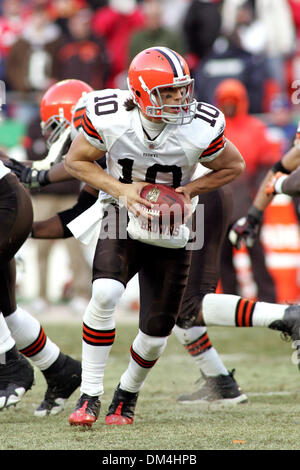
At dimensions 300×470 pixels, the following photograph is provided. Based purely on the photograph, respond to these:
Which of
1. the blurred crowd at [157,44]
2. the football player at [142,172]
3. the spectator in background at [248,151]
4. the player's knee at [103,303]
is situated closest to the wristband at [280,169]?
the football player at [142,172]

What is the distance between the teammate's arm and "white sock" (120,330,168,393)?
28.0 inches

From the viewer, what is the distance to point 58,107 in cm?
507

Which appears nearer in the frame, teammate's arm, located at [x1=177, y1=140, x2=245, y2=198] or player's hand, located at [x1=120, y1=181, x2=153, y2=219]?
player's hand, located at [x1=120, y1=181, x2=153, y2=219]

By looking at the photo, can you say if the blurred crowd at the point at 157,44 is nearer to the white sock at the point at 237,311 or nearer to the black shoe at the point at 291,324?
the white sock at the point at 237,311

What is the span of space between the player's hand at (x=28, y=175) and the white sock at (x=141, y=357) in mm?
1019

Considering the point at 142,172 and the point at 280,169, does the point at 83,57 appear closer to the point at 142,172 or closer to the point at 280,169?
the point at 280,169

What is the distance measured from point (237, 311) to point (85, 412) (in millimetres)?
914

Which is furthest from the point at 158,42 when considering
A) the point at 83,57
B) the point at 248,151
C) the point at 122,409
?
the point at 122,409

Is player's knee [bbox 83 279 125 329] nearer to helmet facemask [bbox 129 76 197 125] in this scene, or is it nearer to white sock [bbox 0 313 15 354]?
white sock [bbox 0 313 15 354]

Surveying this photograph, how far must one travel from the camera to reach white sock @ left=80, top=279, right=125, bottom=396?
13.1ft

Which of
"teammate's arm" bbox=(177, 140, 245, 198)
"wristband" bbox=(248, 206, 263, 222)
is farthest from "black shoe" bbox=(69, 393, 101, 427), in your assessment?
"wristband" bbox=(248, 206, 263, 222)
